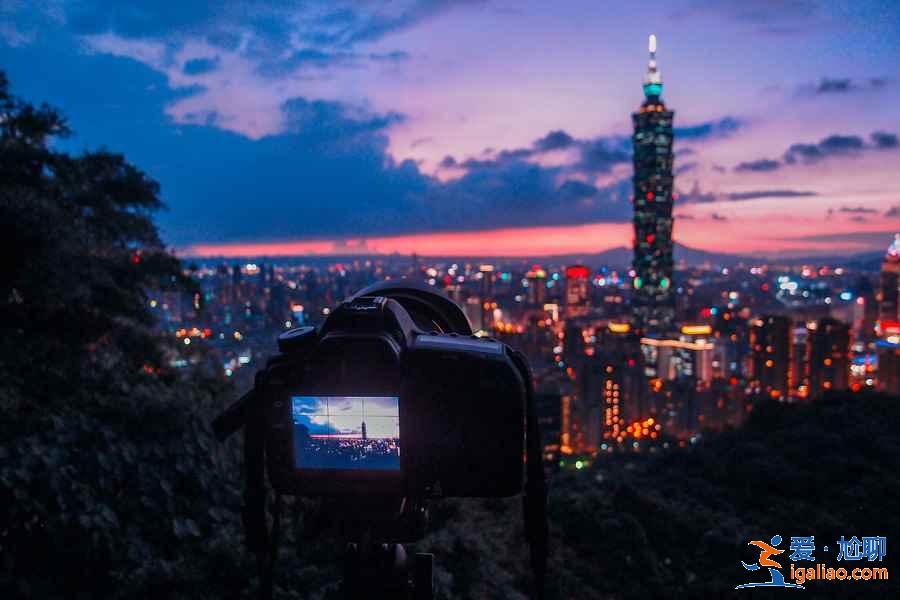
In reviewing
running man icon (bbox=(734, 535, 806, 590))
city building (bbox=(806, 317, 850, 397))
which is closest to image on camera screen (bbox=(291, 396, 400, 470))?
running man icon (bbox=(734, 535, 806, 590))

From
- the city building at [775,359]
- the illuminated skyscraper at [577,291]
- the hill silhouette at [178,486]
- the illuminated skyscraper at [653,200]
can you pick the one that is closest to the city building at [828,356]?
the city building at [775,359]

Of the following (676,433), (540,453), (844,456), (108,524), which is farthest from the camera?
(676,433)

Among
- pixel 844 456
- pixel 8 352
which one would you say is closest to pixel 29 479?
pixel 8 352

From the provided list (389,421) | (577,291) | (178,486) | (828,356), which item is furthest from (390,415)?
(577,291)

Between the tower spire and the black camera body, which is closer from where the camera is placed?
the black camera body

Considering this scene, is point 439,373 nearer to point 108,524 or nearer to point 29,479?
point 108,524

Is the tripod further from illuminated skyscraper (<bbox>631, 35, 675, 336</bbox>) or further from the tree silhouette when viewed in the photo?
illuminated skyscraper (<bbox>631, 35, 675, 336</bbox>)

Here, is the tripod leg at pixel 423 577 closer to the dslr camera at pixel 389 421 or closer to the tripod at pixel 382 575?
the tripod at pixel 382 575
